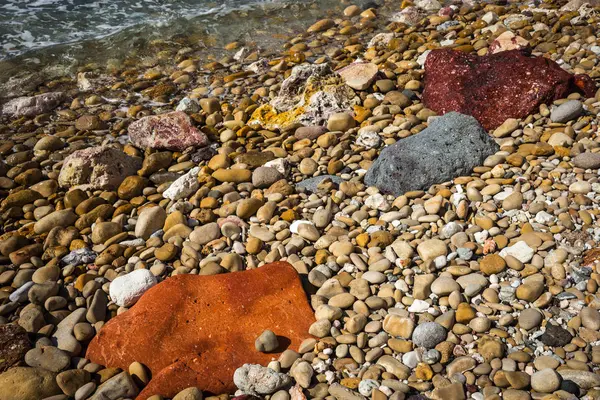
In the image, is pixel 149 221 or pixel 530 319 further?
pixel 149 221

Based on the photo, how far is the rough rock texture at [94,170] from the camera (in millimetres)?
4973

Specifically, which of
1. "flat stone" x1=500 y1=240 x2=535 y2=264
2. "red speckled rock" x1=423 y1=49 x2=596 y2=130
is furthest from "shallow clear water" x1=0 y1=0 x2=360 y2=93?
"flat stone" x1=500 y1=240 x2=535 y2=264

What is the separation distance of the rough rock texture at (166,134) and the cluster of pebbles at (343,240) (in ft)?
0.35

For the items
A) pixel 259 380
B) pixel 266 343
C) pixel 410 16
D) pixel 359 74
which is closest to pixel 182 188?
pixel 266 343

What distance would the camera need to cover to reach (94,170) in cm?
497

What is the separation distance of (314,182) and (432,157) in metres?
1.10

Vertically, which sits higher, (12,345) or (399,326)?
(399,326)

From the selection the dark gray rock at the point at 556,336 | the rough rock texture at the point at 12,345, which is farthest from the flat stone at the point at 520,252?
the rough rock texture at the point at 12,345

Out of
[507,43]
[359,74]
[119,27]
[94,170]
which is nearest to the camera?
[94,170]

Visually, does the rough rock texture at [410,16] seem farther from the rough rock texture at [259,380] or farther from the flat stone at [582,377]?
the rough rock texture at [259,380]

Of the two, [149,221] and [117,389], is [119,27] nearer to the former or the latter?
[149,221]

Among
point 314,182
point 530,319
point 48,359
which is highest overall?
point 530,319

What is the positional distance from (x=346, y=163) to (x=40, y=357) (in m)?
3.05

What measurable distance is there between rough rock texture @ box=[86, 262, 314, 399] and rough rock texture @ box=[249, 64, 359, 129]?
→ 256cm
